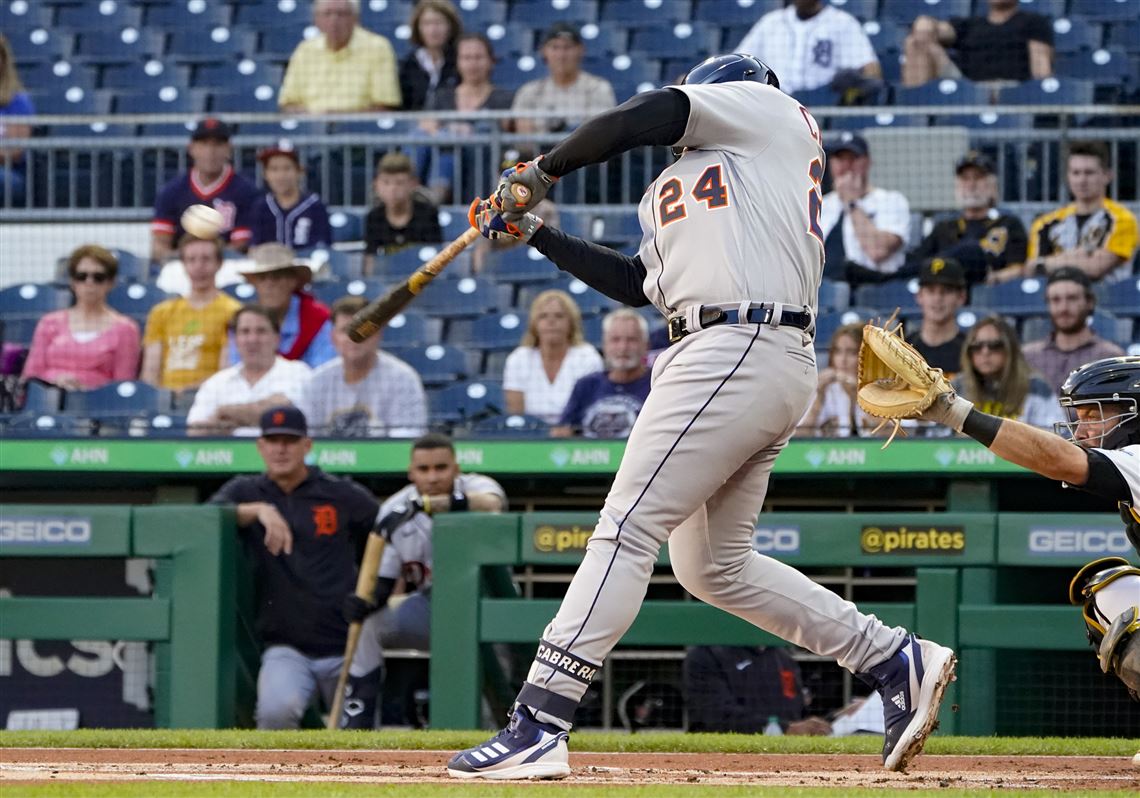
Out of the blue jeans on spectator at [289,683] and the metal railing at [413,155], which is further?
the metal railing at [413,155]

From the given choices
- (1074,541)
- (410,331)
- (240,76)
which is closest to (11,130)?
(240,76)

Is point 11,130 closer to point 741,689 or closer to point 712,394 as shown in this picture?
point 741,689

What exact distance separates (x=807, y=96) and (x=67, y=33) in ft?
17.8

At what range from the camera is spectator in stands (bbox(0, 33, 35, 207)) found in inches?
412

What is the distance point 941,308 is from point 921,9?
3875 millimetres

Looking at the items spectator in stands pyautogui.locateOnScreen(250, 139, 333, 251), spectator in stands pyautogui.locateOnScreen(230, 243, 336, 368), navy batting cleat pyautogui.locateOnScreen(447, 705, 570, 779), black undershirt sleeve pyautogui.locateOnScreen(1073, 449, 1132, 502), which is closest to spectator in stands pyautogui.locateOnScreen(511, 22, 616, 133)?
spectator in stands pyautogui.locateOnScreen(250, 139, 333, 251)

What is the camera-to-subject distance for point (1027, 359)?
7.71 meters

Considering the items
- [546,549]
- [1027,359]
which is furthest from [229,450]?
[1027,359]

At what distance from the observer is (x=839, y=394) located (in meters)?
7.59

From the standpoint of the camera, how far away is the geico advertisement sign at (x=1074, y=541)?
227 inches

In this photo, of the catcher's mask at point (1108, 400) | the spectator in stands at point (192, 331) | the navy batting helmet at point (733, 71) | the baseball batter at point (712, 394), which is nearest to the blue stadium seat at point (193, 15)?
the spectator in stands at point (192, 331)

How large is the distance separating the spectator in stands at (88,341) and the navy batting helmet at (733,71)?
497cm

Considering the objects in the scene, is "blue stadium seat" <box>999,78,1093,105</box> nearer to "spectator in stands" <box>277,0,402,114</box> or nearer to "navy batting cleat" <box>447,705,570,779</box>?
"spectator in stands" <box>277,0,402,114</box>

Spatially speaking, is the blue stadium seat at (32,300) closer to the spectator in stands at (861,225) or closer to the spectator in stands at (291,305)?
the spectator in stands at (291,305)
